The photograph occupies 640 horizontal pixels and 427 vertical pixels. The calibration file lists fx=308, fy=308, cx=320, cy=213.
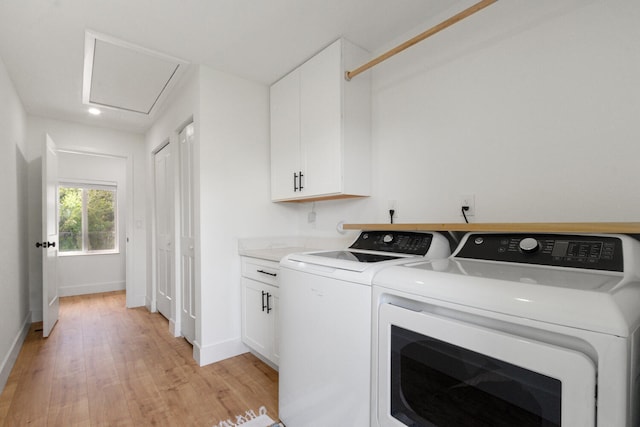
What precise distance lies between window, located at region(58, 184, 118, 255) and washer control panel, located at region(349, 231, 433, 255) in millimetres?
4840

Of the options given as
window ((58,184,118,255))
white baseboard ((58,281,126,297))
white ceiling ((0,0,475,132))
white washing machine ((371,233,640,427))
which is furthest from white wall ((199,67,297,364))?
window ((58,184,118,255))

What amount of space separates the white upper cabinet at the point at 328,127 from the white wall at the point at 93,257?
131 inches

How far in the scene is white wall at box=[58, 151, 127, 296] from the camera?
15.0 ft

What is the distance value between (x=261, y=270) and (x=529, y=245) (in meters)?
1.62

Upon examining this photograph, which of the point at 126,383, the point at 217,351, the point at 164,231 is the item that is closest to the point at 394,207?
the point at 217,351

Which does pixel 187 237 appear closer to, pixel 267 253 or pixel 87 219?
pixel 267 253

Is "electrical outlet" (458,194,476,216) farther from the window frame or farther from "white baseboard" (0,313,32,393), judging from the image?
the window frame

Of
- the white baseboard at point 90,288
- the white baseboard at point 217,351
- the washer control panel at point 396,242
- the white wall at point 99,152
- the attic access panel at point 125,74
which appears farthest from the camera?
the white baseboard at point 90,288

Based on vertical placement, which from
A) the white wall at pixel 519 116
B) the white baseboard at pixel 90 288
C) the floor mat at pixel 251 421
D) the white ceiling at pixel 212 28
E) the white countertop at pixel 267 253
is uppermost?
the white ceiling at pixel 212 28

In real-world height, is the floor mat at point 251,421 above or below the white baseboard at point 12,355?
below

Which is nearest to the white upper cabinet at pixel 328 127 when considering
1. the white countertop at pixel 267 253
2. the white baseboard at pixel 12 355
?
the white countertop at pixel 267 253

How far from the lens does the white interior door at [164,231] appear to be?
10.1ft

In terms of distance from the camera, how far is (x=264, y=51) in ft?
7.08

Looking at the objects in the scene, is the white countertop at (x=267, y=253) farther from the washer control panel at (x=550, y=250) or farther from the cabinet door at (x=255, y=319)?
the washer control panel at (x=550, y=250)
